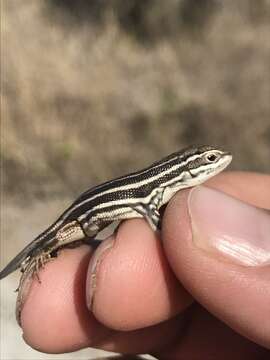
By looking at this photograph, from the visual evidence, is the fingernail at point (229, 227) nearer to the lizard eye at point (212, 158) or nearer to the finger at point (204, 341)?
the lizard eye at point (212, 158)

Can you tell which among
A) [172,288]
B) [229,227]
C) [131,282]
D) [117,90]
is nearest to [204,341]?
[172,288]

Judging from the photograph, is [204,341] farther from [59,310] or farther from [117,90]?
[117,90]

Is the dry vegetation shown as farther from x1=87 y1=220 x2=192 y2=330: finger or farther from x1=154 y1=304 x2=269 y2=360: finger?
x1=87 y1=220 x2=192 y2=330: finger

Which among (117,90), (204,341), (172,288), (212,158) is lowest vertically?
(204,341)

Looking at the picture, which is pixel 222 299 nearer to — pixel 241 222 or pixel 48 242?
pixel 241 222

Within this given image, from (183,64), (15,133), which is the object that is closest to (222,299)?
(15,133)
